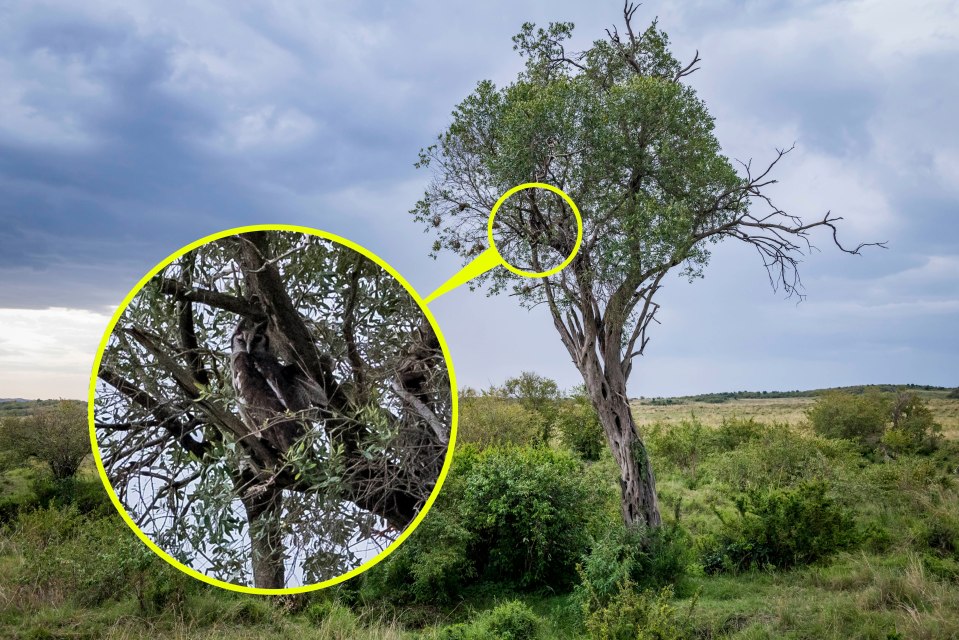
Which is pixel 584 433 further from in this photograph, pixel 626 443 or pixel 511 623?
pixel 511 623

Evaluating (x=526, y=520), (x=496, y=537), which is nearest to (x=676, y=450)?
(x=496, y=537)

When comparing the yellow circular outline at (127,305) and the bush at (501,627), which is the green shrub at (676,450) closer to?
the bush at (501,627)

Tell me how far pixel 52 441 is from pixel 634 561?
47.8ft

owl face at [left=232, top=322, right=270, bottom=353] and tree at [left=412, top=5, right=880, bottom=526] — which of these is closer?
owl face at [left=232, top=322, right=270, bottom=353]

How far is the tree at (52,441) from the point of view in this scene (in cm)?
1720

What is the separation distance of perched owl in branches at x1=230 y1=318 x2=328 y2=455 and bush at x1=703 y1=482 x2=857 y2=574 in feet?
31.7

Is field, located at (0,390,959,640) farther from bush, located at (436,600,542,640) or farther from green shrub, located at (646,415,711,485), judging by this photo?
A: green shrub, located at (646,415,711,485)

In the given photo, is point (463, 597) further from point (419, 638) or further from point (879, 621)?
point (879, 621)

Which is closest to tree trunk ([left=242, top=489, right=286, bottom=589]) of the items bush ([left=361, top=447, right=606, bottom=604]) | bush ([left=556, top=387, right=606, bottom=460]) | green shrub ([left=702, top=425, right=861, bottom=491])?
bush ([left=361, top=447, right=606, bottom=604])

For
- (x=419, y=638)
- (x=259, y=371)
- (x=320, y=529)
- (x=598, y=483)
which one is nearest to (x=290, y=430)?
(x=259, y=371)

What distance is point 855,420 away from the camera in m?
23.4

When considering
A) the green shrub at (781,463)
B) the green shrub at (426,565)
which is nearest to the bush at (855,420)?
the green shrub at (781,463)

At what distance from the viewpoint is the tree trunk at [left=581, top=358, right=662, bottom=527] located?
1069 centimetres

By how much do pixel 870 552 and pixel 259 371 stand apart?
11279mm
